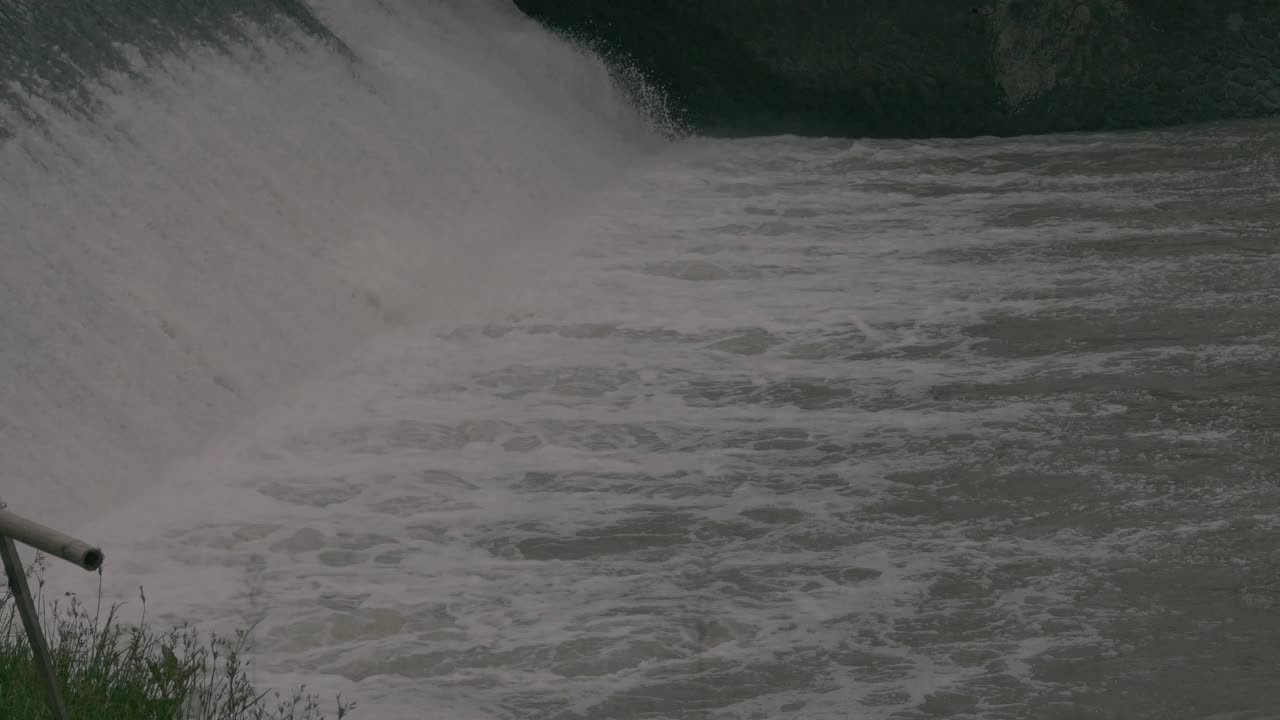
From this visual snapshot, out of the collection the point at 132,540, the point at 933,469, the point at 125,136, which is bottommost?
the point at 132,540

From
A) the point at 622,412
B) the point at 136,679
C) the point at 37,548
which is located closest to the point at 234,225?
the point at 622,412

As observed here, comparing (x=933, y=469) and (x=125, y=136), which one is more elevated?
(x=125, y=136)

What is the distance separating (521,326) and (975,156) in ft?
19.3

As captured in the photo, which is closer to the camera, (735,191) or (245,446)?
(245,446)

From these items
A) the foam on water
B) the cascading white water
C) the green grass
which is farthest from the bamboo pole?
the cascading white water

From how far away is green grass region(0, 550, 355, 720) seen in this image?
14.3 ft

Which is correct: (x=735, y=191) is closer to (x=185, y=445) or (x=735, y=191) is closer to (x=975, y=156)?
(x=975, y=156)

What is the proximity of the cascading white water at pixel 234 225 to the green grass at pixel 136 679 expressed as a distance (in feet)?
4.32

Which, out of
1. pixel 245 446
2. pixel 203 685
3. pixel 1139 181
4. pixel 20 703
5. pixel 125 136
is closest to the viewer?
pixel 20 703

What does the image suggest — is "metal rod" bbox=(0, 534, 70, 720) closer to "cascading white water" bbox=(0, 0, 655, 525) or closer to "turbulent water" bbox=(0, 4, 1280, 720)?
"turbulent water" bbox=(0, 4, 1280, 720)

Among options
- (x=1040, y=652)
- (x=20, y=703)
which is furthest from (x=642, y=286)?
(x=20, y=703)

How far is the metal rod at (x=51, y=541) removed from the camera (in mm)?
3002

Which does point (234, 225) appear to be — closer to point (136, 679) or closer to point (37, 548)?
point (136, 679)

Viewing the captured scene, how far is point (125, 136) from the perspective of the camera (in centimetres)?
867
